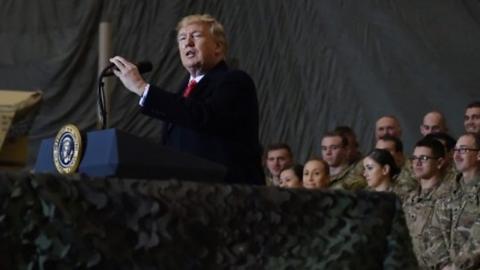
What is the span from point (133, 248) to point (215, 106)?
1.21 m

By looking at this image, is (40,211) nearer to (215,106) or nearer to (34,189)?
(34,189)

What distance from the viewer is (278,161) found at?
6445mm

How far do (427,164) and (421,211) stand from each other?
0.29 meters

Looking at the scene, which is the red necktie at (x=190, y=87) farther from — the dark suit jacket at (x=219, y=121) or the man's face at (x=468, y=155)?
the man's face at (x=468, y=155)

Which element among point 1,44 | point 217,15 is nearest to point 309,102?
point 217,15

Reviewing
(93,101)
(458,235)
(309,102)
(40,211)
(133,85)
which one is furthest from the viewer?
(93,101)

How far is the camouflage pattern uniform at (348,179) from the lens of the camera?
561 cm

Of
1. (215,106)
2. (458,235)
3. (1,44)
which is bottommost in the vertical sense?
(458,235)

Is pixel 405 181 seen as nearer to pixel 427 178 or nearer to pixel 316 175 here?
pixel 427 178

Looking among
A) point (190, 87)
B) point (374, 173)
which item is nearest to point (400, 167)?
point (374, 173)

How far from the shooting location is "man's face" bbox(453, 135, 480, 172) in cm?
508

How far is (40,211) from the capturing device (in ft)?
5.39

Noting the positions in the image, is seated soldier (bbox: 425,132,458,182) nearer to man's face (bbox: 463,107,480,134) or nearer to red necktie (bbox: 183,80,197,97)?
man's face (bbox: 463,107,480,134)

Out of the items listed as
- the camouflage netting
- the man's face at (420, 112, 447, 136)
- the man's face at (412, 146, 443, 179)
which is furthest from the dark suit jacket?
the man's face at (420, 112, 447, 136)
